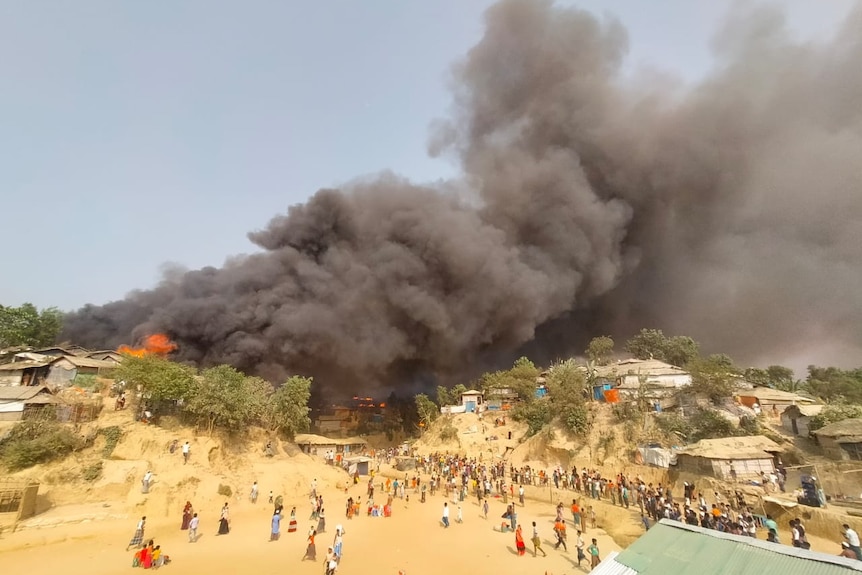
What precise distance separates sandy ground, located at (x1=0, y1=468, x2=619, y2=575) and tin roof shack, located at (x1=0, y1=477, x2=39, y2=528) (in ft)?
3.20

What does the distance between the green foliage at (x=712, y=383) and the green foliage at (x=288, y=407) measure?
26902 mm

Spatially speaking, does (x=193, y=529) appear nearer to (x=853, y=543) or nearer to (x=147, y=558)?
(x=147, y=558)

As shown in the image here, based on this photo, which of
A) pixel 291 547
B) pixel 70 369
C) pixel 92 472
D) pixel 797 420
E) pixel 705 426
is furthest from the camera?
pixel 70 369

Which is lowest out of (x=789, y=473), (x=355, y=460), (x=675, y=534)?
(x=355, y=460)

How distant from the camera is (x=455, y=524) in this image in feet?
59.0

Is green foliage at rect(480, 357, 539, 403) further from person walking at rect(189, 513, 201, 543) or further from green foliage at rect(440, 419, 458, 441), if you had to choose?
person walking at rect(189, 513, 201, 543)

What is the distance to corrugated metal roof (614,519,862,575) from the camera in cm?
523

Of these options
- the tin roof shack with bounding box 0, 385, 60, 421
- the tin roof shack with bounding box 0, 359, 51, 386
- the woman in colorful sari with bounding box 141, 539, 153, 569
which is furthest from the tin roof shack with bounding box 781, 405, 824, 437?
the tin roof shack with bounding box 0, 359, 51, 386

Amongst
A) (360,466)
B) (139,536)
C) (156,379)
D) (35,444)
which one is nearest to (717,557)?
(139,536)

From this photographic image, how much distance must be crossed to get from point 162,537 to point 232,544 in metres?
3.00

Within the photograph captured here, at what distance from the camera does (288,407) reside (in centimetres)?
2997

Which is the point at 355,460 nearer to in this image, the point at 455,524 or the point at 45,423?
the point at 455,524

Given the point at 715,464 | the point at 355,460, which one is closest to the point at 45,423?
the point at 355,460

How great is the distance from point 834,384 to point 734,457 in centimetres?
3874
